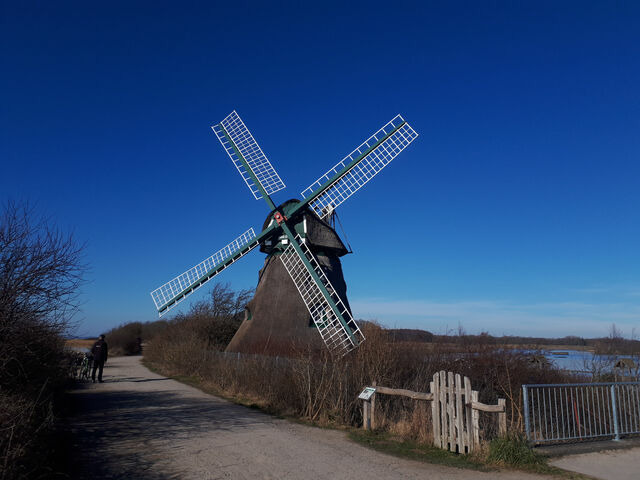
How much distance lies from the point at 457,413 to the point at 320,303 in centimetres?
875

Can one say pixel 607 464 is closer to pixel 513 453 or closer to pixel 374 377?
pixel 513 453

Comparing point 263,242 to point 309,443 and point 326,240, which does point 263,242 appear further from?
point 309,443

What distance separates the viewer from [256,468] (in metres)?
6.27

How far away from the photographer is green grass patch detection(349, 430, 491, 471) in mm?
6770

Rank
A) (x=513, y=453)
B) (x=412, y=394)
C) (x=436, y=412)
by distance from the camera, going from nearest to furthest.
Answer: (x=513, y=453) < (x=436, y=412) < (x=412, y=394)

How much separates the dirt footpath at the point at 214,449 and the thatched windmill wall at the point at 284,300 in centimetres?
478

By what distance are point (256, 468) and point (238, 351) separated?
1049 centimetres

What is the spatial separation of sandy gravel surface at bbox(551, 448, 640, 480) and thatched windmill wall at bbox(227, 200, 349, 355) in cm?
884

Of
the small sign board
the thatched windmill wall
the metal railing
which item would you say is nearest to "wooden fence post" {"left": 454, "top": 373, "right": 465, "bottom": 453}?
the metal railing

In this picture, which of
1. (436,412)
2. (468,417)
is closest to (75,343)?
(436,412)

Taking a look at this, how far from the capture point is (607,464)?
651 centimetres

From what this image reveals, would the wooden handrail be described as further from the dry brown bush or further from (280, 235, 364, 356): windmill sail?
(280, 235, 364, 356): windmill sail

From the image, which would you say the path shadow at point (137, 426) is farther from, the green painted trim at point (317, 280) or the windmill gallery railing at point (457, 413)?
the green painted trim at point (317, 280)

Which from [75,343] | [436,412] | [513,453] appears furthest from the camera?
[75,343]
